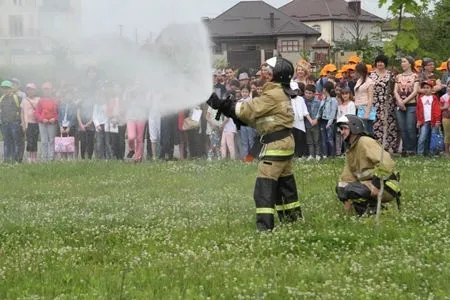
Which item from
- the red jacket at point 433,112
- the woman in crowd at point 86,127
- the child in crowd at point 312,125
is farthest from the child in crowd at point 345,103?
the woman in crowd at point 86,127

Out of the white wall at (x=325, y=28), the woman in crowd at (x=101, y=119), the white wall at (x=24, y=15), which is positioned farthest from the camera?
the white wall at (x=325, y=28)

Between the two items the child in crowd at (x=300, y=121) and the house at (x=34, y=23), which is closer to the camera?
the house at (x=34, y=23)

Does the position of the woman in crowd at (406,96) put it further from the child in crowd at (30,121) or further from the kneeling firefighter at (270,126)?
the child in crowd at (30,121)

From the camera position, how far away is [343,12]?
387 feet

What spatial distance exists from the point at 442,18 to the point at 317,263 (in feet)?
128

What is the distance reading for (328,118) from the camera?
19.9 m

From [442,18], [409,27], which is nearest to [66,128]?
[409,27]

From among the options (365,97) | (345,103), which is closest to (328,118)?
(345,103)

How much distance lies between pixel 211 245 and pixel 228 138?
11.5 m

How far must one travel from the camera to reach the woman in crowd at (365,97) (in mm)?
18781

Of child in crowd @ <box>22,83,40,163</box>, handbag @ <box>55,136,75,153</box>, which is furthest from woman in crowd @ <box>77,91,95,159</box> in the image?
child in crowd @ <box>22,83,40,163</box>

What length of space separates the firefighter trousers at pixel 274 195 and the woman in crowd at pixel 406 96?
8484 millimetres

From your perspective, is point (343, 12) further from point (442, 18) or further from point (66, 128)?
point (66, 128)

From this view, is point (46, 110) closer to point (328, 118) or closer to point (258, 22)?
point (328, 118)
